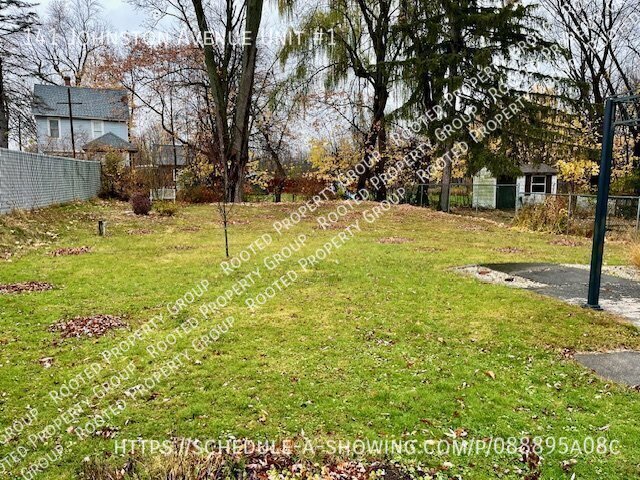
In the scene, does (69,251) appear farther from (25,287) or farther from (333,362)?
(333,362)

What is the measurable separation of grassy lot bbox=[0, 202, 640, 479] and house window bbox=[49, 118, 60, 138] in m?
32.6

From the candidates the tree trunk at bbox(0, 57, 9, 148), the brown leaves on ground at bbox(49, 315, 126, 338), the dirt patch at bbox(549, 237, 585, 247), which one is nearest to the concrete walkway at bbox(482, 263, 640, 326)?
the dirt patch at bbox(549, 237, 585, 247)

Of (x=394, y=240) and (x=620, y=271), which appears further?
(x=394, y=240)

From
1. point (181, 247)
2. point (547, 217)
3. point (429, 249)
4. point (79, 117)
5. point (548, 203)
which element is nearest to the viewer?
point (181, 247)

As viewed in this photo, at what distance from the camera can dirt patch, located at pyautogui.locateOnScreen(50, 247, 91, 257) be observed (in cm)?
819

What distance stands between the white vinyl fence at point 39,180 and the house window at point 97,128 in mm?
21096

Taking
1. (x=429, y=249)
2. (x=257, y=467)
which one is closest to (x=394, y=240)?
(x=429, y=249)

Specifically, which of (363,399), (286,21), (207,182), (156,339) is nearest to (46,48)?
(207,182)

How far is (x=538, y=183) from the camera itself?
28.9m

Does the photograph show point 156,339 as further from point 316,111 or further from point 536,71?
point 316,111

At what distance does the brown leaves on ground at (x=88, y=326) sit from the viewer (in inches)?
172

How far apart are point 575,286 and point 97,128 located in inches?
1528

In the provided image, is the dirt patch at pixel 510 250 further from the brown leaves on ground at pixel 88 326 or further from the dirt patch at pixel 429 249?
the brown leaves on ground at pixel 88 326

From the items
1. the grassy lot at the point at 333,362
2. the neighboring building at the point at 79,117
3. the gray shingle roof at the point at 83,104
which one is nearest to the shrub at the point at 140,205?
the grassy lot at the point at 333,362
